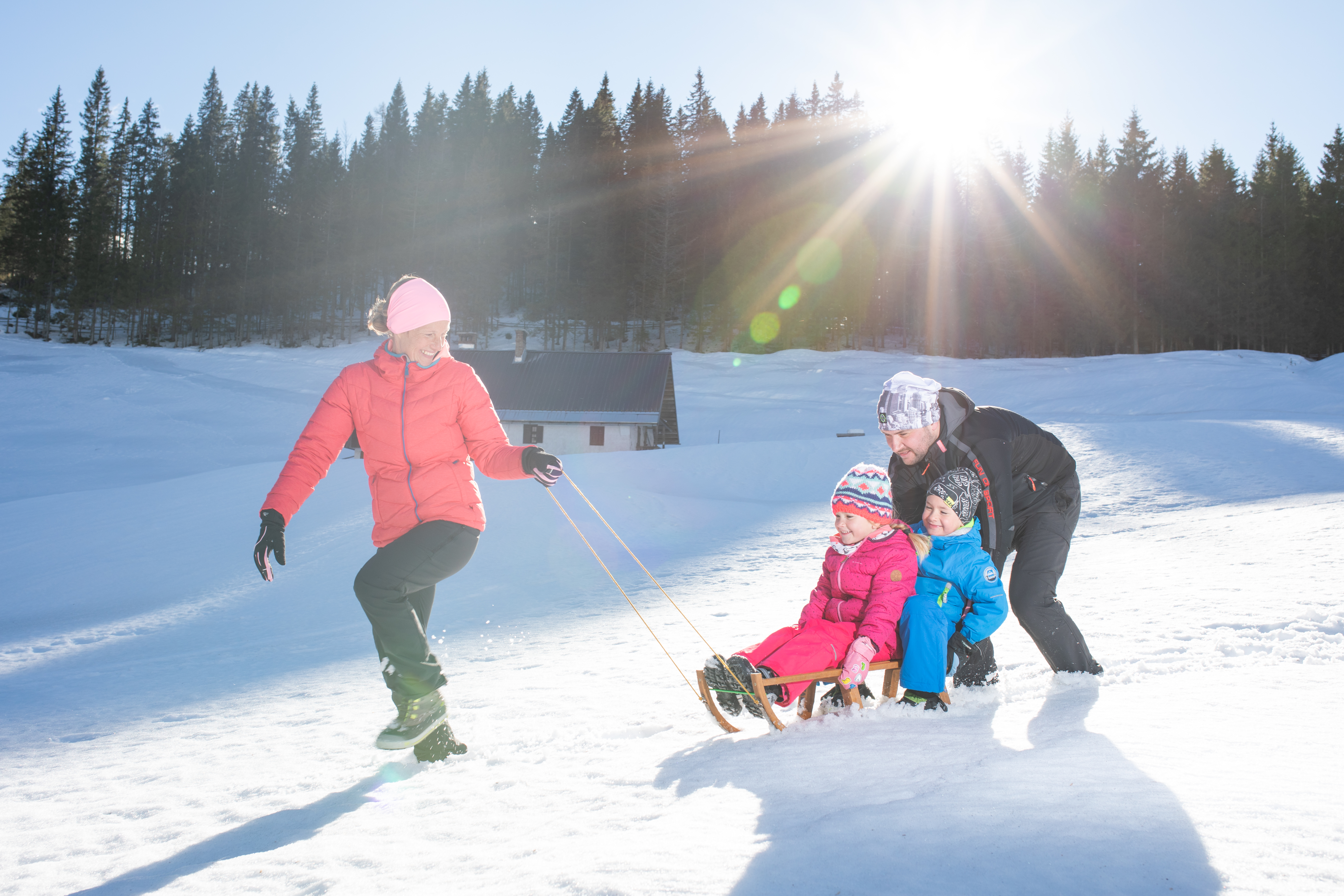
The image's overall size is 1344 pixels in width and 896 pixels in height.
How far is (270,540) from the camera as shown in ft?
9.35

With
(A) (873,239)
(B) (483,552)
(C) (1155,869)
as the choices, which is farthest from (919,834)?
(A) (873,239)

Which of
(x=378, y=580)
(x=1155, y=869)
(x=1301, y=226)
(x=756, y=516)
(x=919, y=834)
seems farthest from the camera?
(x=1301, y=226)

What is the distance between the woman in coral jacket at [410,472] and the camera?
114 inches

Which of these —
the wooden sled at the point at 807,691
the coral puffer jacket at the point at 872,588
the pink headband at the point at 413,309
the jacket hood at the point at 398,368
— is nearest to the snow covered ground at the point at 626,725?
the wooden sled at the point at 807,691

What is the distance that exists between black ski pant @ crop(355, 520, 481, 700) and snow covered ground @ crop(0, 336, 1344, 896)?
15.2 inches

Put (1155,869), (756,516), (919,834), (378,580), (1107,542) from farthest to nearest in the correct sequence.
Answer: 1. (756,516)
2. (1107,542)
3. (378,580)
4. (919,834)
5. (1155,869)

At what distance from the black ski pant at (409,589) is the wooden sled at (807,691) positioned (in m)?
1.09

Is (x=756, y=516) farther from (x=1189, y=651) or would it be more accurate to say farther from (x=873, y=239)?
(x=873, y=239)

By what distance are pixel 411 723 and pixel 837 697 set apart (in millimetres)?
1810

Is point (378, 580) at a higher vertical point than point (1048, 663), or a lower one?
higher

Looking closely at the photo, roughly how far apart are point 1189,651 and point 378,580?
4.13m

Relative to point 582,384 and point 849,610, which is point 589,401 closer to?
point 582,384

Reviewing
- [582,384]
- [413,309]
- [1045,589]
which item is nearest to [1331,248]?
[582,384]

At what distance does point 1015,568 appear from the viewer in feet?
11.8
